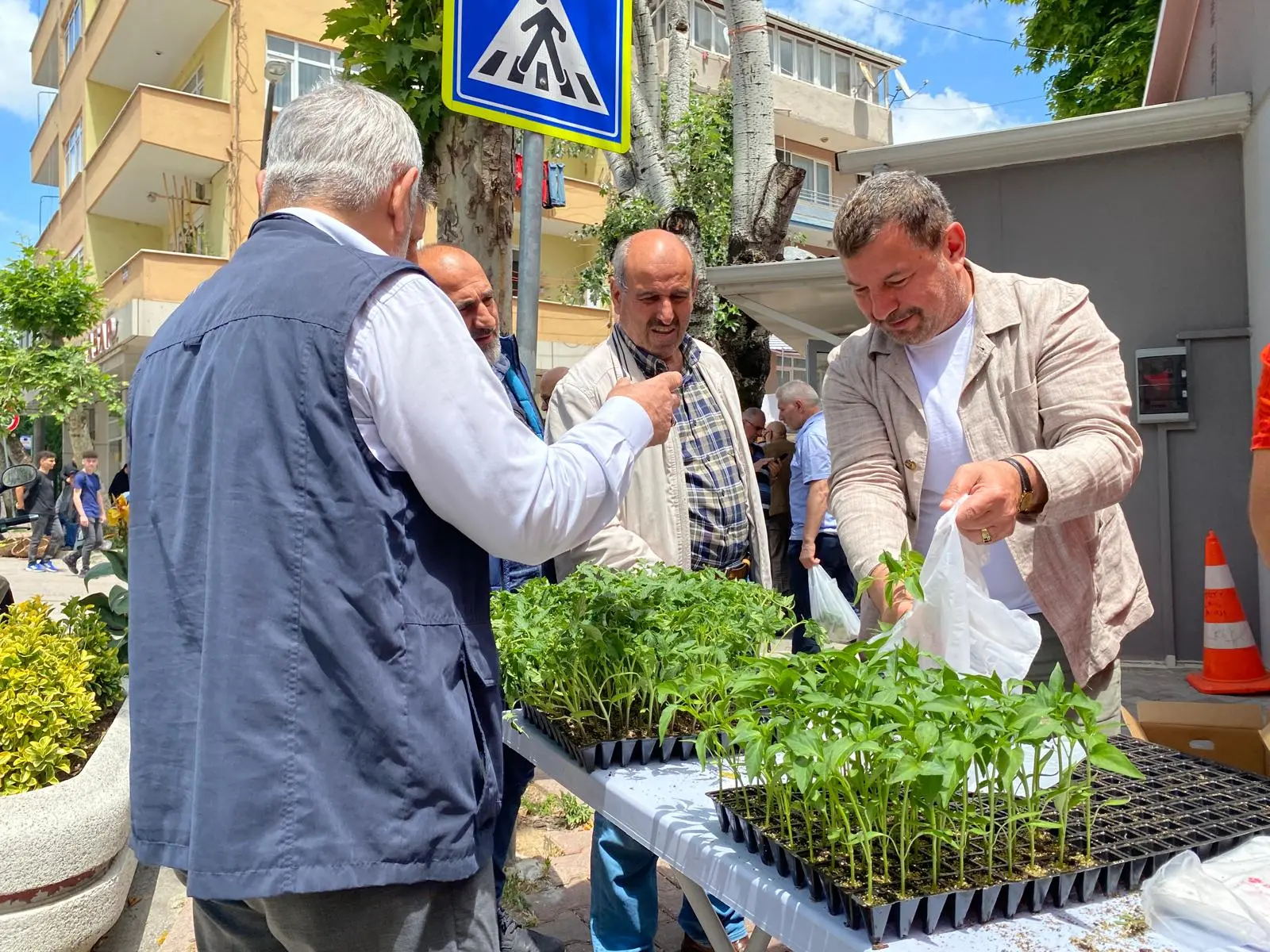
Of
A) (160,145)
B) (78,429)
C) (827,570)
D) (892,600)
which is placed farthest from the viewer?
(78,429)

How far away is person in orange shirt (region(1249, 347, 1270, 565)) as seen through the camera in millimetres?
1969

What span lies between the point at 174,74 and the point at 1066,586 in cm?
2611

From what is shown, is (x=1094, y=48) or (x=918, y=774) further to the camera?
(x=1094, y=48)

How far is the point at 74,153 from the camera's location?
26.9 m

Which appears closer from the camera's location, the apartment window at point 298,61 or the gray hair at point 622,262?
the gray hair at point 622,262

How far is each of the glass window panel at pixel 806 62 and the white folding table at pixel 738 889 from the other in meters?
36.4

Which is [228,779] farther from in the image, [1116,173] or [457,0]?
[1116,173]

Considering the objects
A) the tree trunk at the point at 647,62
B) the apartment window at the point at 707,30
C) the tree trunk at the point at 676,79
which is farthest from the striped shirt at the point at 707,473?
the apartment window at the point at 707,30

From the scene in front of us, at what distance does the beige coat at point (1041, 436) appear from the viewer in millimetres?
2100

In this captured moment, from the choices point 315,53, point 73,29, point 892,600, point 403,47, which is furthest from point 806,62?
point 892,600

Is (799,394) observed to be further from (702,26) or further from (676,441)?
(702,26)

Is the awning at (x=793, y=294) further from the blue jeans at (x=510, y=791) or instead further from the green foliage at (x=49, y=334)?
the green foliage at (x=49, y=334)

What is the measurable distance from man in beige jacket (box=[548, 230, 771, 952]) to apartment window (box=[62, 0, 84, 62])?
27.3m

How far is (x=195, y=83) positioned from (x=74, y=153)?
24.8ft
